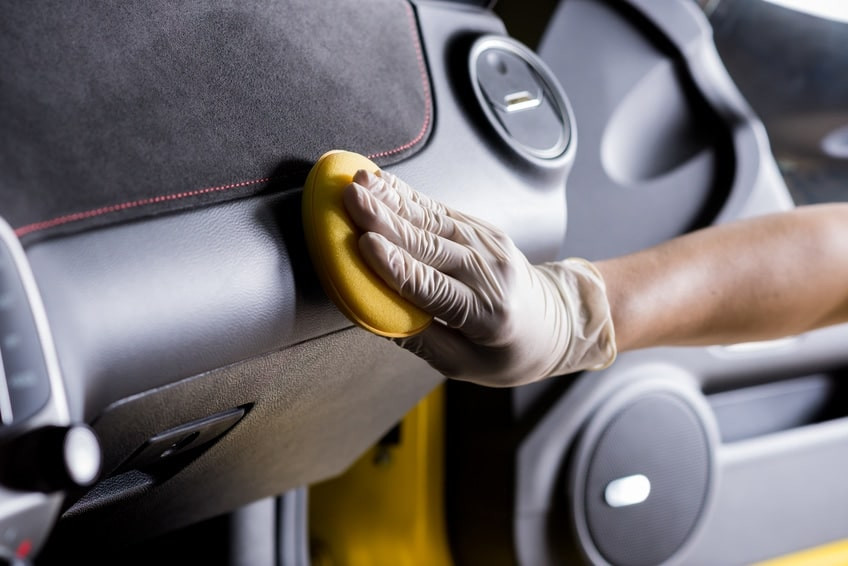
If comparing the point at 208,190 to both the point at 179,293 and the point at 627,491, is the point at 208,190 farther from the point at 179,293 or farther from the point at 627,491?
the point at 627,491

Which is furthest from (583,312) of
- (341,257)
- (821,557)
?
(821,557)

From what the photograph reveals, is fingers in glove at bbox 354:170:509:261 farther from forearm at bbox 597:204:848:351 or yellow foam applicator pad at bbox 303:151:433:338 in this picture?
forearm at bbox 597:204:848:351

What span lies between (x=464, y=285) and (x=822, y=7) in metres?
0.94

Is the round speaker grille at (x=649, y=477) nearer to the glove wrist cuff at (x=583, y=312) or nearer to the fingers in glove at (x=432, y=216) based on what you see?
the glove wrist cuff at (x=583, y=312)

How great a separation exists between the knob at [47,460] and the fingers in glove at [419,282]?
9.4 inches

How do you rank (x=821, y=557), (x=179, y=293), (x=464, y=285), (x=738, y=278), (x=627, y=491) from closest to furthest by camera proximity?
(x=179, y=293) → (x=464, y=285) → (x=738, y=278) → (x=627, y=491) → (x=821, y=557)

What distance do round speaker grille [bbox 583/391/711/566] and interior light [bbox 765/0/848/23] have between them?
2.11ft

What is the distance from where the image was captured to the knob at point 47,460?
19.5 inches

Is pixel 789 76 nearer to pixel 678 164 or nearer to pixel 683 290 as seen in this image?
pixel 678 164

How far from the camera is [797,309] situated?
3.65ft

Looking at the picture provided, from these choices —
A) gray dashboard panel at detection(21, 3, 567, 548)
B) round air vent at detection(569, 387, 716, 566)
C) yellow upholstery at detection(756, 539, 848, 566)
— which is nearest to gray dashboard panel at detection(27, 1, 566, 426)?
gray dashboard panel at detection(21, 3, 567, 548)

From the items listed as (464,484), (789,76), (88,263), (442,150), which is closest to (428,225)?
(442,150)

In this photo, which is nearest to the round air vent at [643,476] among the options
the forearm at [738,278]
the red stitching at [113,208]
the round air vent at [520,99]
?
the forearm at [738,278]

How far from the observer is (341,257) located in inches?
25.4
